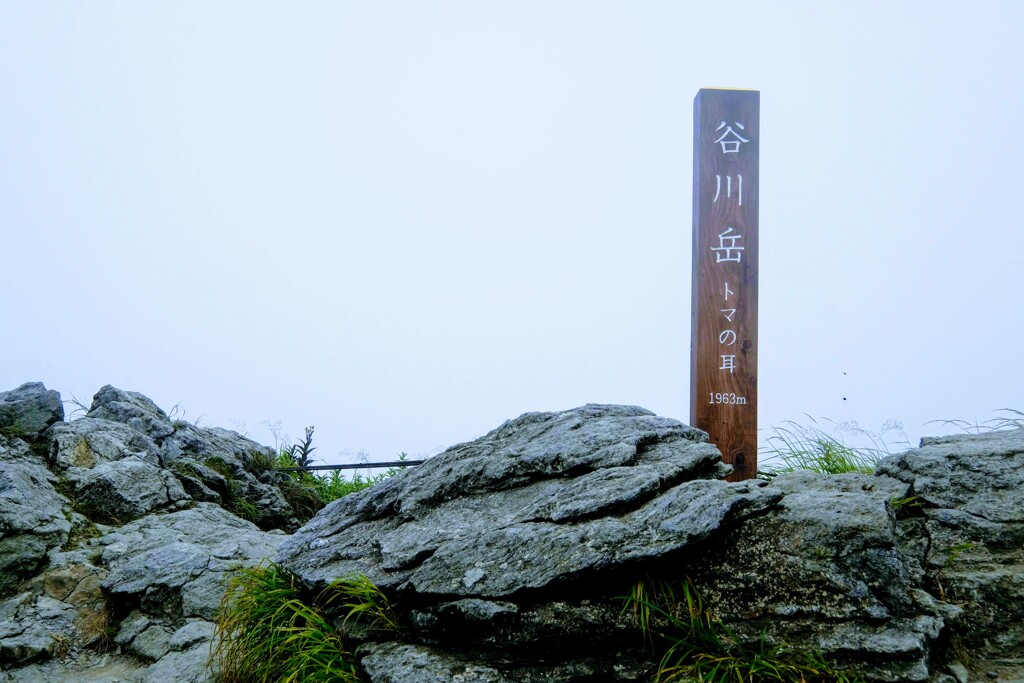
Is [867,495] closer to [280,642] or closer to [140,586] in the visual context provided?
[280,642]

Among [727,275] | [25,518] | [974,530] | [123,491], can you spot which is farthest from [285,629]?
[727,275]

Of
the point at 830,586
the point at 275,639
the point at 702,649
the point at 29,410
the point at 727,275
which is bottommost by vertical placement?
the point at 275,639

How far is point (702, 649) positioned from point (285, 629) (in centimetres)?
231

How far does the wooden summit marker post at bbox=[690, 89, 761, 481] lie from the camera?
6359mm

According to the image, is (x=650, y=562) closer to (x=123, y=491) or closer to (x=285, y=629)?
(x=285, y=629)

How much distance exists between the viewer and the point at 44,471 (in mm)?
7066

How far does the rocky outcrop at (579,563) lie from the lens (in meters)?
3.71

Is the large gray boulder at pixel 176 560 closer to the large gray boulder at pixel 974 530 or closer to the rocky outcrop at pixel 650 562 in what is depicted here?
the rocky outcrop at pixel 650 562

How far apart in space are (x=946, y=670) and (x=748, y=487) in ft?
4.17

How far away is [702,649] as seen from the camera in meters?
3.68

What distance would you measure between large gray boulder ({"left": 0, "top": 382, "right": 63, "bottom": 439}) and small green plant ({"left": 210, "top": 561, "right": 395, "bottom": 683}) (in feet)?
12.4

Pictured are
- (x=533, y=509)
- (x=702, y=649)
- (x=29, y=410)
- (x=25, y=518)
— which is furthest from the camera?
(x=29, y=410)

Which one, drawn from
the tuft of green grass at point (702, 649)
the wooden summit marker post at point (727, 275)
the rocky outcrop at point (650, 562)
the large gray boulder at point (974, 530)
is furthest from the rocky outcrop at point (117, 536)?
the large gray boulder at point (974, 530)

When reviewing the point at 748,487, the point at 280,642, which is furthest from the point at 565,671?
the point at 280,642
